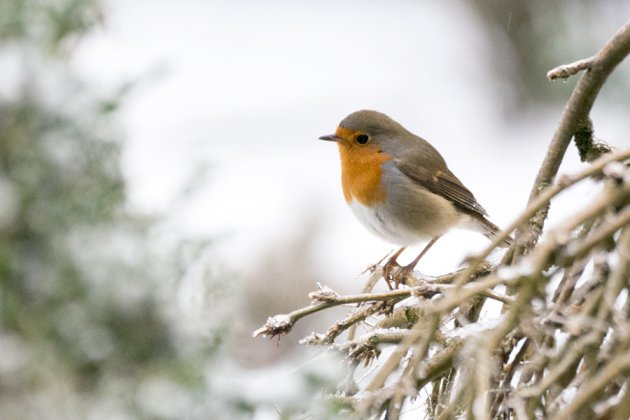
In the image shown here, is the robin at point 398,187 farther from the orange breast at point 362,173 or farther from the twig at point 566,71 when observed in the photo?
the twig at point 566,71

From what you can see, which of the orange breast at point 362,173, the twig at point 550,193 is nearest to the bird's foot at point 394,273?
the orange breast at point 362,173

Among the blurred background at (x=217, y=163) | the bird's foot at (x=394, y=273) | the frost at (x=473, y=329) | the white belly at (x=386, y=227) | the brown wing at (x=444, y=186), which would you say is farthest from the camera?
the brown wing at (x=444, y=186)

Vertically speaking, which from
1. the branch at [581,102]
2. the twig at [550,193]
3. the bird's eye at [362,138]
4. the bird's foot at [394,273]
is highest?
the bird's eye at [362,138]

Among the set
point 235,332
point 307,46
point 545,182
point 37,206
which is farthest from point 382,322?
point 307,46

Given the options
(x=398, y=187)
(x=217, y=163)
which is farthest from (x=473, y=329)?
(x=398, y=187)

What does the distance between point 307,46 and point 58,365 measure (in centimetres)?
808

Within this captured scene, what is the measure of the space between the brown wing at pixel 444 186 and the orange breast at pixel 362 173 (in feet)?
0.31

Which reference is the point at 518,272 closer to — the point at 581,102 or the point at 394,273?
the point at 581,102

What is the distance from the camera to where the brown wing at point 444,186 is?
325 cm

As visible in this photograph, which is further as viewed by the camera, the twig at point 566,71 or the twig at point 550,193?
the twig at point 566,71

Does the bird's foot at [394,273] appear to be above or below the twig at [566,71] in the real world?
above

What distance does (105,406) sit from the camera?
4.98 ft

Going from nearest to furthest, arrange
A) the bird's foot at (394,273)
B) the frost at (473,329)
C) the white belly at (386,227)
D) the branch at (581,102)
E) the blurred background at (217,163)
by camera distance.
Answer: the frost at (473,329) < the blurred background at (217,163) < the branch at (581,102) < the bird's foot at (394,273) < the white belly at (386,227)

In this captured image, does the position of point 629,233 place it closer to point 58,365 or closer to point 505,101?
point 58,365
